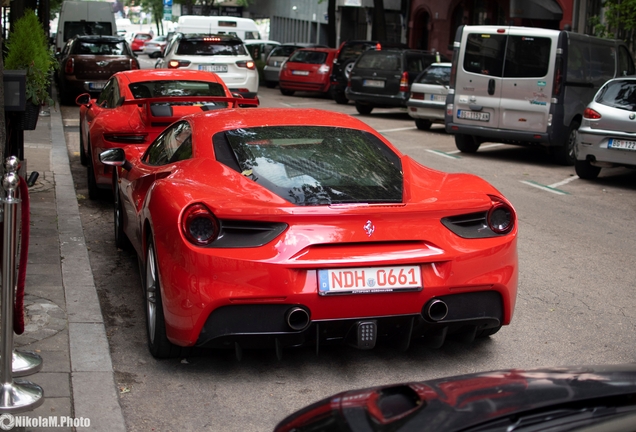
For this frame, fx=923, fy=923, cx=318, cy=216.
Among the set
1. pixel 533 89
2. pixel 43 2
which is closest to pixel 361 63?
pixel 533 89

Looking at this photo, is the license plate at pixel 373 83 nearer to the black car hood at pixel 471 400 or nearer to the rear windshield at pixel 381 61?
the rear windshield at pixel 381 61

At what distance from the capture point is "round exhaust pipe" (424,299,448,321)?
15.4 ft

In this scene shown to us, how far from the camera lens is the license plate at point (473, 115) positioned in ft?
50.4

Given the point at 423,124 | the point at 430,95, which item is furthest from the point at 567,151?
the point at 423,124

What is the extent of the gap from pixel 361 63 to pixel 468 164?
8.68 m

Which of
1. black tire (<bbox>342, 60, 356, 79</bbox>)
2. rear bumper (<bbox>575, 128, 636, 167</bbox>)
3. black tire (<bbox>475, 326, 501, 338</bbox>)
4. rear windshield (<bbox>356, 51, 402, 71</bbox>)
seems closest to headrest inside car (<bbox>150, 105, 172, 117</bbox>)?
black tire (<bbox>475, 326, 501, 338</bbox>)

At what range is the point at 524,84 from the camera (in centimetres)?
1480

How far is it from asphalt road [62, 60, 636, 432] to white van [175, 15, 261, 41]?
27.7 meters

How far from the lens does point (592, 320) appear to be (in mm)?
6113

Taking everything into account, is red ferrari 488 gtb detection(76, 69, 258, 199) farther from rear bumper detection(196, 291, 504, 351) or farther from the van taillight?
the van taillight

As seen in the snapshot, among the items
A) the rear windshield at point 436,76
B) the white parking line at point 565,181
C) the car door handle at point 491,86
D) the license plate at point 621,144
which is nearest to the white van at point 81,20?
the rear windshield at point 436,76

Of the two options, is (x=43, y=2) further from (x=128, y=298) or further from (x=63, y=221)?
(x=128, y=298)

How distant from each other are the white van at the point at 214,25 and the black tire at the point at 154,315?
30.4 meters

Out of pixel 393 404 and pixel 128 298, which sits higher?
pixel 393 404
